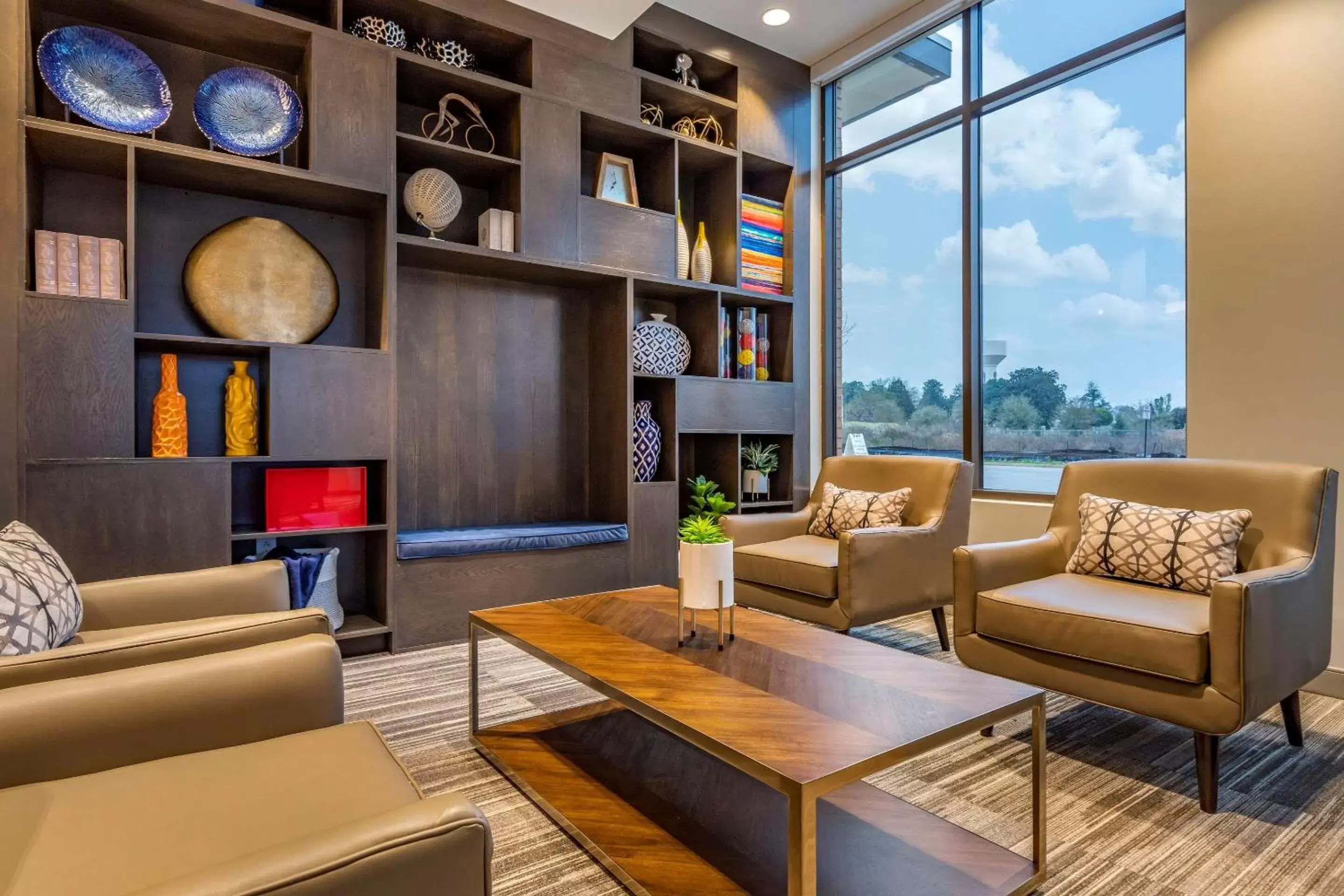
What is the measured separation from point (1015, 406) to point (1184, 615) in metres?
2.02

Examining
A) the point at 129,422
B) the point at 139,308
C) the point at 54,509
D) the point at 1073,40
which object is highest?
the point at 1073,40

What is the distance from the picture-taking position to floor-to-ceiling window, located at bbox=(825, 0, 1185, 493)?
3.30m

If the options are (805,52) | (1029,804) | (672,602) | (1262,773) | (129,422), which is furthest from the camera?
(805,52)

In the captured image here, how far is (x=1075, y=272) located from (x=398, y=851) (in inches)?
150

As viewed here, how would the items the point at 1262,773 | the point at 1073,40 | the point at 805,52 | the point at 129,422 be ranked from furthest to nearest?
1. the point at 805,52
2. the point at 1073,40
3. the point at 129,422
4. the point at 1262,773

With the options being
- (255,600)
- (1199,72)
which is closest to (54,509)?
(255,600)

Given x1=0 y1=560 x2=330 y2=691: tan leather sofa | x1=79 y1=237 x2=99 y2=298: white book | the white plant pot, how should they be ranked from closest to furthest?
x1=0 y1=560 x2=330 y2=691: tan leather sofa < the white plant pot < x1=79 y1=237 x2=99 y2=298: white book

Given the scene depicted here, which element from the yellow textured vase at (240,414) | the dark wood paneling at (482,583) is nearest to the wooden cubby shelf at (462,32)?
the yellow textured vase at (240,414)

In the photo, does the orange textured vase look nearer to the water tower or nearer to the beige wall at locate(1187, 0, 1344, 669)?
the water tower

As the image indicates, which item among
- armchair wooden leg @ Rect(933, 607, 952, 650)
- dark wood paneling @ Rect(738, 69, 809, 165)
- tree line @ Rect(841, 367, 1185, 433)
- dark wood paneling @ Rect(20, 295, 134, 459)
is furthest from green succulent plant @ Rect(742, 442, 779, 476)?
dark wood paneling @ Rect(20, 295, 134, 459)

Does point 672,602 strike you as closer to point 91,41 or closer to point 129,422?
point 129,422

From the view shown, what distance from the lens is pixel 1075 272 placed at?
3588 mm

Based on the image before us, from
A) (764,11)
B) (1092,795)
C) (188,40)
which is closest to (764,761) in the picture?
(1092,795)

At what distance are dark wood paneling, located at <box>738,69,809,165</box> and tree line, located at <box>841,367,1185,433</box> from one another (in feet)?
5.01
